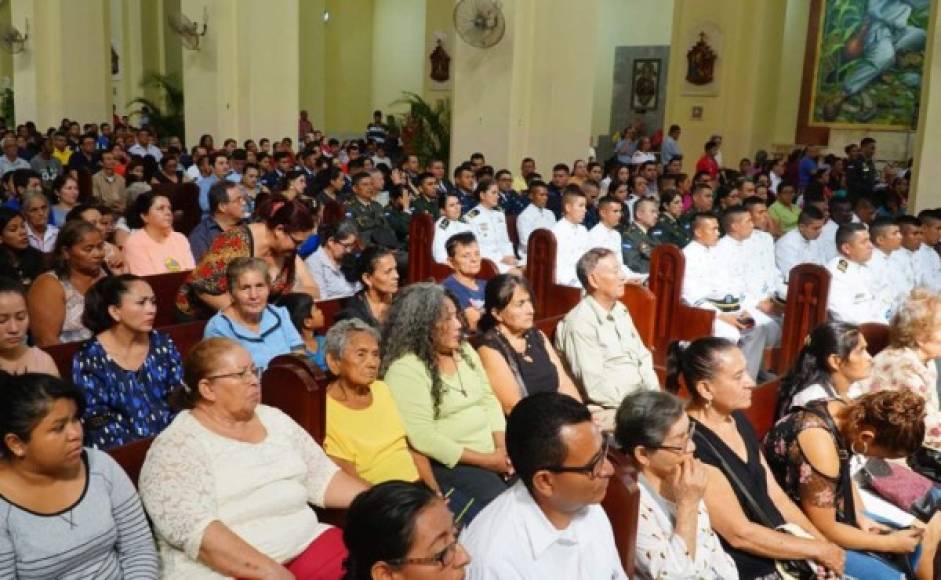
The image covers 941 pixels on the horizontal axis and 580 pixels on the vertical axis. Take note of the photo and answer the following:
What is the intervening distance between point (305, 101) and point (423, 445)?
17.5m

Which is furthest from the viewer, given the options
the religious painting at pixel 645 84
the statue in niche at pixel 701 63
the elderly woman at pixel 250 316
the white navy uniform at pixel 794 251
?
the religious painting at pixel 645 84

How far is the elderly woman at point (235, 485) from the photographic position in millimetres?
2418

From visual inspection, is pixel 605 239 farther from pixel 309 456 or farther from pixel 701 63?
pixel 701 63

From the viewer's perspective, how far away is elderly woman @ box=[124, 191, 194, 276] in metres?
5.27

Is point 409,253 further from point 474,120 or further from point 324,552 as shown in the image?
point 324,552

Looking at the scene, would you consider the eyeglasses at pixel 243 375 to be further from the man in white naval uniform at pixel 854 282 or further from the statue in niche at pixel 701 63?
the statue in niche at pixel 701 63

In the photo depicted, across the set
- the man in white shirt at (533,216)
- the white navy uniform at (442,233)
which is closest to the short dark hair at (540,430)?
the white navy uniform at (442,233)

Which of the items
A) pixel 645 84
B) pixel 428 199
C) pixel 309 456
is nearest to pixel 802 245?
pixel 428 199

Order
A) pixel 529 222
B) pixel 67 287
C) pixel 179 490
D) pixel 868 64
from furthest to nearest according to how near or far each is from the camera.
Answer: pixel 868 64 < pixel 529 222 < pixel 67 287 < pixel 179 490

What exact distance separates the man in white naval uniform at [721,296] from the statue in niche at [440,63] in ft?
36.3

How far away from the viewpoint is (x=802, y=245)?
7750 millimetres

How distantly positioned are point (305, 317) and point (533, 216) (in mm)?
4626

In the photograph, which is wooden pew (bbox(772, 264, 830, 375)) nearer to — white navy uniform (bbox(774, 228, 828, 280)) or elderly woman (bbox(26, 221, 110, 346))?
white navy uniform (bbox(774, 228, 828, 280))

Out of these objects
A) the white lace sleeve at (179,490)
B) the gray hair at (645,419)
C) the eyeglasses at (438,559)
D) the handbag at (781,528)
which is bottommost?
the handbag at (781,528)
